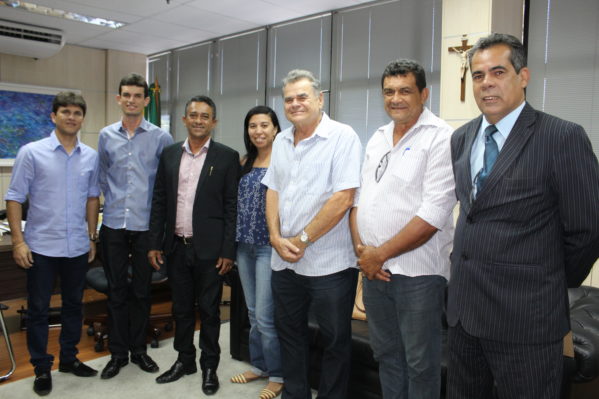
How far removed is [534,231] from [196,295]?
2.00 meters

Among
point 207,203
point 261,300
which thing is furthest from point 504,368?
point 207,203

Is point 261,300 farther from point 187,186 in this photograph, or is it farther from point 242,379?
point 187,186

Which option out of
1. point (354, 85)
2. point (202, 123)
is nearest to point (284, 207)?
point (202, 123)

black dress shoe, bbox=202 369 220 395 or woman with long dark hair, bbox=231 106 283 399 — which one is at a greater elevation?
woman with long dark hair, bbox=231 106 283 399

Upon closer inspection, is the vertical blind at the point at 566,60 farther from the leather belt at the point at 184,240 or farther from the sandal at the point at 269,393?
the leather belt at the point at 184,240

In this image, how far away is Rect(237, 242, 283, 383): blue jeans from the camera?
102 inches

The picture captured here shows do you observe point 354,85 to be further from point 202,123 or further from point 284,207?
point 284,207

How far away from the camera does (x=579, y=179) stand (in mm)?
1321

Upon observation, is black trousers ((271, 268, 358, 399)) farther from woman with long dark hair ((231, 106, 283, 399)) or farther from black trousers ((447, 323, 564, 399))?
black trousers ((447, 323, 564, 399))

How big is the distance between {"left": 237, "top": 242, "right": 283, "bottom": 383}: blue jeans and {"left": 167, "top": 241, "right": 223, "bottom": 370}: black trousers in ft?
0.55

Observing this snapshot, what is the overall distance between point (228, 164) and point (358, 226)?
0.99 meters

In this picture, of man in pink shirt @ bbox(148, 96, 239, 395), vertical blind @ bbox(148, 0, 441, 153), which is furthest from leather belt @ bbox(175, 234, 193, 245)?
vertical blind @ bbox(148, 0, 441, 153)

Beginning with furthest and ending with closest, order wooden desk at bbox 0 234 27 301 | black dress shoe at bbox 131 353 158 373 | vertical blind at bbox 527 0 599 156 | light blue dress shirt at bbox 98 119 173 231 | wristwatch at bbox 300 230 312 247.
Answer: vertical blind at bbox 527 0 599 156 < wooden desk at bbox 0 234 27 301 < black dress shoe at bbox 131 353 158 373 < light blue dress shirt at bbox 98 119 173 231 < wristwatch at bbox 300 230 312 247

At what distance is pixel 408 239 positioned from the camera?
1784 millimetres
